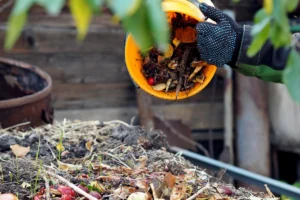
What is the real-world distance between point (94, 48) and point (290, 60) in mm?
2922

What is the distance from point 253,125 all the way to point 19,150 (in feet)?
6.02

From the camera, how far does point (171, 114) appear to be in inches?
151

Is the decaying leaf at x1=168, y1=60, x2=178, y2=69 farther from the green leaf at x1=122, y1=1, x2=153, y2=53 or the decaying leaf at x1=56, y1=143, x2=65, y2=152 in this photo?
the green leaf at x1=122, y1=1, x2=153, y2=53

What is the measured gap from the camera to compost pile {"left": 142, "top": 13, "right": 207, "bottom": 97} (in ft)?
6.19

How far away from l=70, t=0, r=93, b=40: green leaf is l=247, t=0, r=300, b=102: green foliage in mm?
205

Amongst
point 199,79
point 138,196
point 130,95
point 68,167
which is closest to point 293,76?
point 138,196

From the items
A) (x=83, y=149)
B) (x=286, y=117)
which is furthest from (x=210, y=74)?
(x=286, y=117)

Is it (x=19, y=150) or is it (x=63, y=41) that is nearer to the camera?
(x=19, y=150)

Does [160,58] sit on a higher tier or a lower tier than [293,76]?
lower

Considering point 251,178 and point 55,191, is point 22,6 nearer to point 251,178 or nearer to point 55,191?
point 55,191

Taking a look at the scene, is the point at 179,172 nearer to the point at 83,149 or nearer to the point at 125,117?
the point at 83,149

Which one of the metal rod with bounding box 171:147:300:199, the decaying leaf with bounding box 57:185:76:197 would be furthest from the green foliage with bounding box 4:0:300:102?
the metal rod with bounding box 171:147:300:199

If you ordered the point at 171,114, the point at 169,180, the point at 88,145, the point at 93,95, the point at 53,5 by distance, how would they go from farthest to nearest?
the point at 171,114
the point at 93,95
the point at 88,145
the point at 169,180
the point at 53,5

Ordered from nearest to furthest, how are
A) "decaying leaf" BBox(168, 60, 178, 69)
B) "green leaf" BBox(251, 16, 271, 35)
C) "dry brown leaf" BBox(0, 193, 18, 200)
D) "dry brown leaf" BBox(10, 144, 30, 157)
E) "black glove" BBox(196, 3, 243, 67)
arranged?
"green leaf" BBox(251, 16, 271, 35)
"dry brown leaf" BBox(0, 193, 18, 200)
"black glove" BBox(196, 3, 243, 67)
"decaying leaf" BBox(168, 60, 178, 69)
"dry brown leaf" BBox(10, 144, 30, 157)
